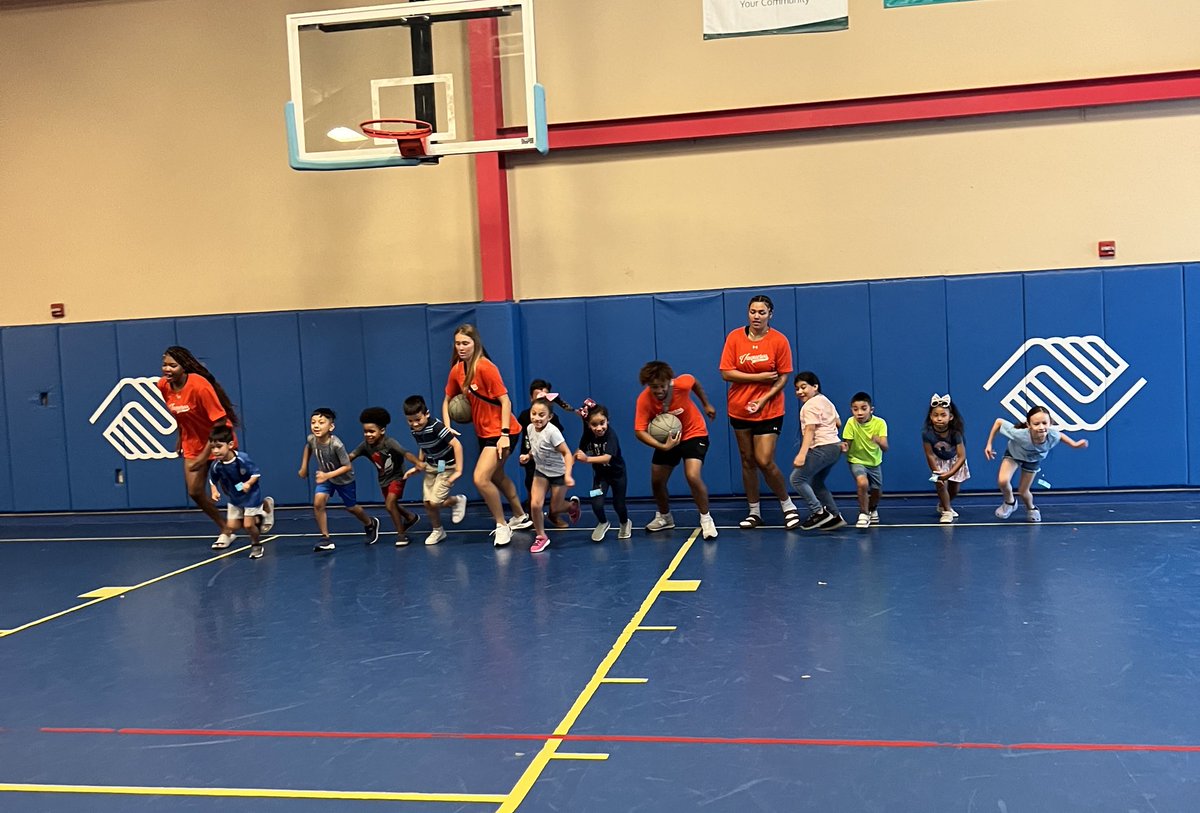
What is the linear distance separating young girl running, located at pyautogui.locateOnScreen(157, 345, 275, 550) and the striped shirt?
59.4 inches

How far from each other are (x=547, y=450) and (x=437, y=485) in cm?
111

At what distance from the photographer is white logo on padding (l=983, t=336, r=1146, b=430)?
32.9ft

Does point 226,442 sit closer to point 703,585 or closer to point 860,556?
point 703,585

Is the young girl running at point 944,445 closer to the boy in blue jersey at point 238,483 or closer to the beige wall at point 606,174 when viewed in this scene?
the beige wall at point 606,174

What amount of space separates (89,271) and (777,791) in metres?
10.7

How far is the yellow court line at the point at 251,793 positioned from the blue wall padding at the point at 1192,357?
26.9ft

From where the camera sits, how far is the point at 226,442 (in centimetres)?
930

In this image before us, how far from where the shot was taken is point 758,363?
31.0 feet

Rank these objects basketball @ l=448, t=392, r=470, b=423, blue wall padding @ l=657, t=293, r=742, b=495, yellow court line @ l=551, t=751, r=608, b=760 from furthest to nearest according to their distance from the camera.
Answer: blue wall padding @ l=657, t=293, r=742, b=495 → basketball @ l=448, t=392, r=470, b=423 → yellow court line @ l=551, t=751, r=608, b=760

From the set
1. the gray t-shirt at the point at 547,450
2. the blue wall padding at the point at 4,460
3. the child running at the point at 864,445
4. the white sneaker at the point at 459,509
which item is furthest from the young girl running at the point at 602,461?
the blue wall padding at the point at 4,460

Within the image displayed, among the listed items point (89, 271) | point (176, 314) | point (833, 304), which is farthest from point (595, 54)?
point (89, 271)

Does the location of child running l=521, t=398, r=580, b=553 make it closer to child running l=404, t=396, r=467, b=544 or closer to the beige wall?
child running l=404, t=396, r=467, b=544

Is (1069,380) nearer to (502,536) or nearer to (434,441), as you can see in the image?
(502,536)

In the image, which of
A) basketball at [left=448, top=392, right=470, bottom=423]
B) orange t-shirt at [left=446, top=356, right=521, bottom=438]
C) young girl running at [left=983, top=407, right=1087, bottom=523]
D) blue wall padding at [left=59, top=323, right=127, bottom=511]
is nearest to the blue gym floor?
young girl running at [left=983, top=407, right=1087, bottom=523]
